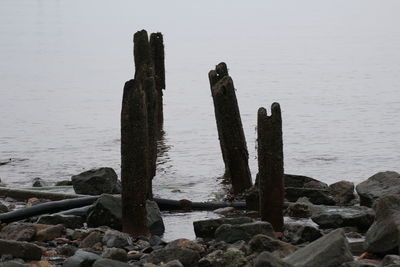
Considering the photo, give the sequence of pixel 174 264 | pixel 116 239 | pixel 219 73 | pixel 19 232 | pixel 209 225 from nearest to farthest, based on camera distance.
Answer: pixel 174 264 < pixel 116 239 < pixel 19 232 < pixel 209 225 < pixel 219 73

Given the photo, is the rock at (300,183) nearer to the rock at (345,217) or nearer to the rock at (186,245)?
the rock at (345,217)

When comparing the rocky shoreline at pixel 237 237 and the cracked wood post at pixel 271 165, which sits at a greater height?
the cracked wood post at pixel 271 165

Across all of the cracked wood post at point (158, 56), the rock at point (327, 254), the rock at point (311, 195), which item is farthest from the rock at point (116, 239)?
the cracked wood post at point (158, 56)

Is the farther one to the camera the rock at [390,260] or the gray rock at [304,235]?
the gray rock at [304,235]

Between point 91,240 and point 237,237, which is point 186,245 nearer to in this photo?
point 237,237

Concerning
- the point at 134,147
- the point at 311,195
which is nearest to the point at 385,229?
the point at 134,147

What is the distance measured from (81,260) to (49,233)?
211 centimetres

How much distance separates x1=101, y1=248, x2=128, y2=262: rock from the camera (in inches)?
449

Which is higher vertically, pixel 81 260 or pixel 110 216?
pixel 110 216

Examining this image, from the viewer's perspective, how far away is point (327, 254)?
10.1 m

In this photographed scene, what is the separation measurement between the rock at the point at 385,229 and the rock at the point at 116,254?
9.62 ft

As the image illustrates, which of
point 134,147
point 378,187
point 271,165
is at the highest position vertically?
point 134,147

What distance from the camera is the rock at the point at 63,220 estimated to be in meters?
13.8

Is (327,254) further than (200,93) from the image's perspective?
No
